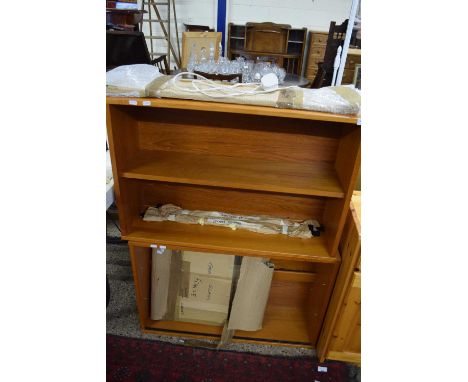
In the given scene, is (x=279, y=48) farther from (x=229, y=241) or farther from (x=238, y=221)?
(x=229, y=241)

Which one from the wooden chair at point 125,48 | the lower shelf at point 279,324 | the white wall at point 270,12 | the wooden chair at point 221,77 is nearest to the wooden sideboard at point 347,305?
the lower shelf at point 279,324

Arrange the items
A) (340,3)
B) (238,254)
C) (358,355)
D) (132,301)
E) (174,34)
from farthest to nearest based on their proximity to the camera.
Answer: (174,34), (340,3), (132,301), (358,355), (238,254)

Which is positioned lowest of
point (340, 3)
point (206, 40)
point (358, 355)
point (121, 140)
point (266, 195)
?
point (358, 355)

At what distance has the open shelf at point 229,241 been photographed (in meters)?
1.33

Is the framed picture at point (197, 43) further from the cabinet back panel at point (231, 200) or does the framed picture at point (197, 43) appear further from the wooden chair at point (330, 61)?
the cabinet back panel at point (231, 200)

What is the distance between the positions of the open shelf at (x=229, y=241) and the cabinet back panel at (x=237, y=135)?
0.36 meters

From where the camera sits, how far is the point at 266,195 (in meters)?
1.50

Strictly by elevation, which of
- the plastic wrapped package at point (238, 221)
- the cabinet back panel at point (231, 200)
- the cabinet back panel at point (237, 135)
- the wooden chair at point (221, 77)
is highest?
the wooden chair at point (221, 77)

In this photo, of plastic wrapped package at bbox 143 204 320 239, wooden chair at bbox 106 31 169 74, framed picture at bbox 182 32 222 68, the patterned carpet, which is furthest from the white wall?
the patterned carpet

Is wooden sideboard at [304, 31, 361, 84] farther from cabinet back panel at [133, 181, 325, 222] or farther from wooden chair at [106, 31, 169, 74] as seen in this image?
cabinet back panel at [133, 181, 325, 222]

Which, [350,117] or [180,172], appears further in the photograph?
[180,172]

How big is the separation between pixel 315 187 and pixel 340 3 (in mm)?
5012

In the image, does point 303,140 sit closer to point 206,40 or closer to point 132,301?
point 132,301
